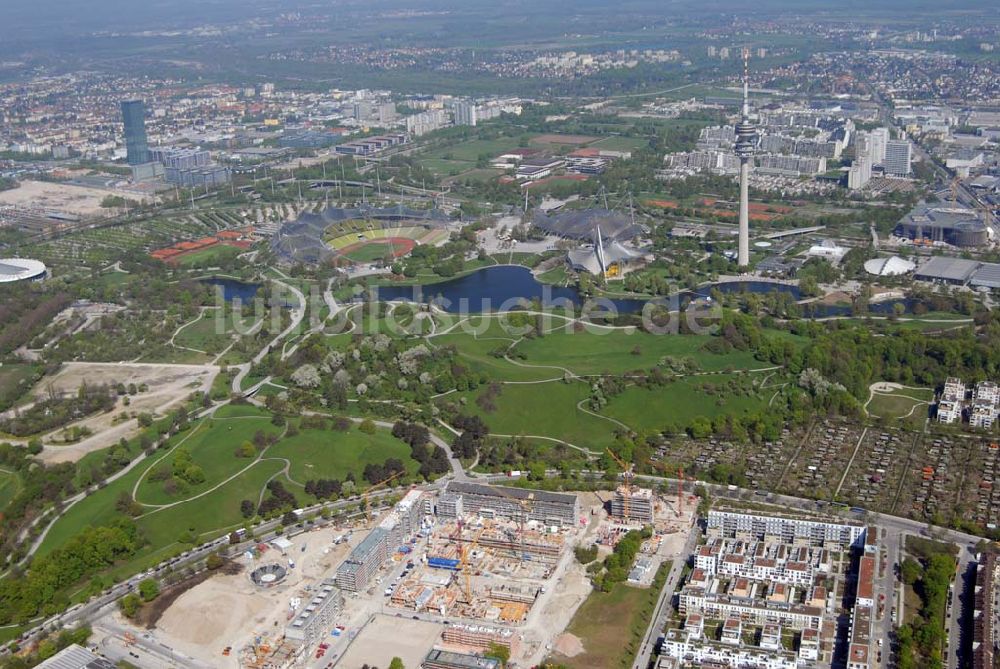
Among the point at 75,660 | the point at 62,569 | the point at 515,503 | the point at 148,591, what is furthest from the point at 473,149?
the point at 75,660

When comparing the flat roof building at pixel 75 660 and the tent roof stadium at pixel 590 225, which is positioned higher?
the tent roof stadium at pixel 590 225

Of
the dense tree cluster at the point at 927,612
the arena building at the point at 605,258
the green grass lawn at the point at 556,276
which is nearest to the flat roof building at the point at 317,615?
the dense tree cluster at the point at 927,612

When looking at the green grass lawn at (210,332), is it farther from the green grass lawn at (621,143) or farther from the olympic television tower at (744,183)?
the green grass lawn at (621,143)

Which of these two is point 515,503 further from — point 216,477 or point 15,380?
point 15,380

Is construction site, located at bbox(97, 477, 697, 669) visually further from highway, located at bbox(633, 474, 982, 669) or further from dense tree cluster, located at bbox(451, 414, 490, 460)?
dense tree cluster, located at bbox(451, 414, 490, 460)

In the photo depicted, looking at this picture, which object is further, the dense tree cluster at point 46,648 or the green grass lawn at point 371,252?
the green grass lawn at point 371,252

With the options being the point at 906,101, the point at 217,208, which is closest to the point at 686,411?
the point at 217,208

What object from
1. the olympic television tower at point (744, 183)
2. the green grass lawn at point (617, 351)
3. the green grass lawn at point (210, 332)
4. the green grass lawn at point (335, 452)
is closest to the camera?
the green grass lawn at point (335, 452)

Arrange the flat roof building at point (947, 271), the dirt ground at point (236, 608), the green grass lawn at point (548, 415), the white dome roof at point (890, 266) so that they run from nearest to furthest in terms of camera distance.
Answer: the dirt ground at point (236, 608) → the green grass lawn at point (548, 415) → the flat roof building at point (947, 271) → the white dome roof at point (890, 266)
